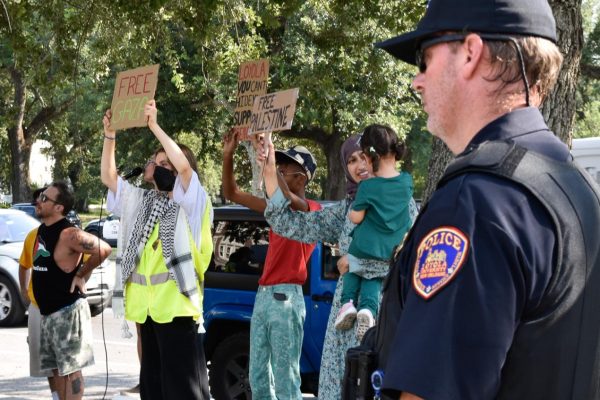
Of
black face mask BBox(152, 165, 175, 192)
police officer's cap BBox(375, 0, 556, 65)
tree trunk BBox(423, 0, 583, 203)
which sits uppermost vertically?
tree trunk BBox(423, 0, 583, 203)

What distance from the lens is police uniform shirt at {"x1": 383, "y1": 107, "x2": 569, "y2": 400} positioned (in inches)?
60.6

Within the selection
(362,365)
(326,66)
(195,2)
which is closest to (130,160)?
(326,66)

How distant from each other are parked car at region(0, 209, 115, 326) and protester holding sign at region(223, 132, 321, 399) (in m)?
6.99

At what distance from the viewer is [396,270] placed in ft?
5.89

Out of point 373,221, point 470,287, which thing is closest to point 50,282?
point 373,221

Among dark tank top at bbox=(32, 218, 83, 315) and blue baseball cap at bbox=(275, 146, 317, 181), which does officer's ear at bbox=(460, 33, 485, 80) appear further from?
dark tank top at bbox=(32, 218, 83, 315)

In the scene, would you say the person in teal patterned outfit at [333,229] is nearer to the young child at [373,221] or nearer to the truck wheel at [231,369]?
the young child at [373,221]

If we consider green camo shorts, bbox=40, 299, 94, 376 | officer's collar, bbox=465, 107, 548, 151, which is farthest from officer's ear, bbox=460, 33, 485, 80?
green camo shorts, bbox=40, 299, 94, 376

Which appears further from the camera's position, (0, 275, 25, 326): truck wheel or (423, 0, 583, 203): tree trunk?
(0, 275, 25, 326): truck wheel

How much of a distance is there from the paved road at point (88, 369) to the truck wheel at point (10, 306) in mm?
159

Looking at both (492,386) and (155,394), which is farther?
(155,394)

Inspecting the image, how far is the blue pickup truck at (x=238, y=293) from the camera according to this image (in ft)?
22.5

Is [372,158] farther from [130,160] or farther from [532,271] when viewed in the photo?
[130,160]

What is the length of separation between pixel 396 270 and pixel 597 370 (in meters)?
0.42
